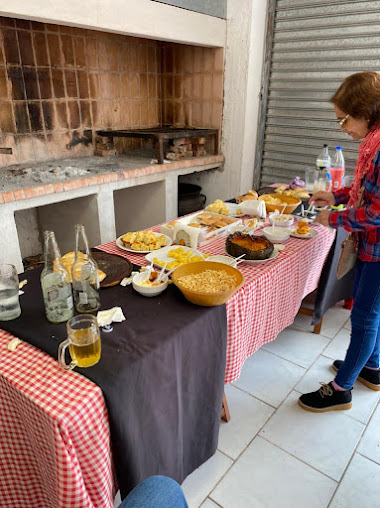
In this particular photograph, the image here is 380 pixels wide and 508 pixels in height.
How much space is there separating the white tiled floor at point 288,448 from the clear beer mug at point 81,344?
2.86 feet

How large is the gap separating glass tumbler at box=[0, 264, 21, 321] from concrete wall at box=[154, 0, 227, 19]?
2.60m

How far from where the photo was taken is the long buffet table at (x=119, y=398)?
0.90 m

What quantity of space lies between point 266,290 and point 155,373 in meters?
0.70

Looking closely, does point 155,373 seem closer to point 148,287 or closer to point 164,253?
point 148,287

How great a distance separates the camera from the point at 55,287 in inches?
45.8

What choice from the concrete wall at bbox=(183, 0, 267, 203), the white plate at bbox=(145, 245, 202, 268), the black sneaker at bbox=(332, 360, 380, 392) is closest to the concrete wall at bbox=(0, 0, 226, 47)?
the concrete wall at bbox=(183, 0, 267, 203)

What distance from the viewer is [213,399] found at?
1.39 meters

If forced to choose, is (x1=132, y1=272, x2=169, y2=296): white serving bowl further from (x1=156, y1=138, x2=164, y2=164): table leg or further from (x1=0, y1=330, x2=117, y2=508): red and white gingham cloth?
(x1=156, y1=138, x2=164, y2=164): table leg

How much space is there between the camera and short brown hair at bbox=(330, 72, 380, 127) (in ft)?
Result: 4.62


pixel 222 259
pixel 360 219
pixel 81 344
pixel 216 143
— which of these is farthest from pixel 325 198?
pixel 216 143

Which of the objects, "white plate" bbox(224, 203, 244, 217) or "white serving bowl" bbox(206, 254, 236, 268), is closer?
"white serving bowl" bbox(206, 254, 236, 268)

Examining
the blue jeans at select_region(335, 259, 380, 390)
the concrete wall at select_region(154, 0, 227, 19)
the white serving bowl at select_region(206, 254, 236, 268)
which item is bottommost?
the blue jeans at select_region(335, 259, 380, 390)

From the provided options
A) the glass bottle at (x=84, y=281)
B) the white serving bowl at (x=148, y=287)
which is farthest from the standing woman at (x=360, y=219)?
the glass bottle at (x=84, y=281)

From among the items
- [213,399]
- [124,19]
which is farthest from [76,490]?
[124,19]
